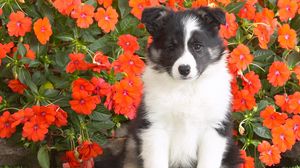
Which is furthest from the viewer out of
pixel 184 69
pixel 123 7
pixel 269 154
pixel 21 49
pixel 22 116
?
pixel 123 7

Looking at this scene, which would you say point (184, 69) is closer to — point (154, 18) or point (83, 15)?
point (154, 18)

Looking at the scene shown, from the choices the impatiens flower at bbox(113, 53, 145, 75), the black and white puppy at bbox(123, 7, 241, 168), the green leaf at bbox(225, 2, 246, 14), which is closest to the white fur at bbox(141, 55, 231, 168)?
the black and white puppy at bbox(123, 7, 241, 168)

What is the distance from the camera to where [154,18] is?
5180 mm

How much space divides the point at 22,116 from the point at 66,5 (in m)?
1.01

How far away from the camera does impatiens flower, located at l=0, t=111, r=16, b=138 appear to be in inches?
229

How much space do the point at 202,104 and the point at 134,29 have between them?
1.30 meters

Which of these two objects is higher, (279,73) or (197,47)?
(197,47)

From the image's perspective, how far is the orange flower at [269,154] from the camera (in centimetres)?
597

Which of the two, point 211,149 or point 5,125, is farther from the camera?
point 5,125

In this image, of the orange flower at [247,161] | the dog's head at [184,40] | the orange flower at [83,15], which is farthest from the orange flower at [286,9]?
the orange flower at [83,15]

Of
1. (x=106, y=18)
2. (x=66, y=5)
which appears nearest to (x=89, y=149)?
(x=106, y=18)

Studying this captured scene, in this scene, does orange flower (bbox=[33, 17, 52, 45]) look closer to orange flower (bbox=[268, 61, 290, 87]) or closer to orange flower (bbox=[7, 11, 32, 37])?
orange flower (bbox=[7, 11, 32, 37])

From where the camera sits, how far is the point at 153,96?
206 inches

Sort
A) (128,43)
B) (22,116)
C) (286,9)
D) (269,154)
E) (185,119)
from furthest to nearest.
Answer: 1. (286,9)
2. (269,154)
3. (128,43)
4. (22,116)
5. (185,119)
